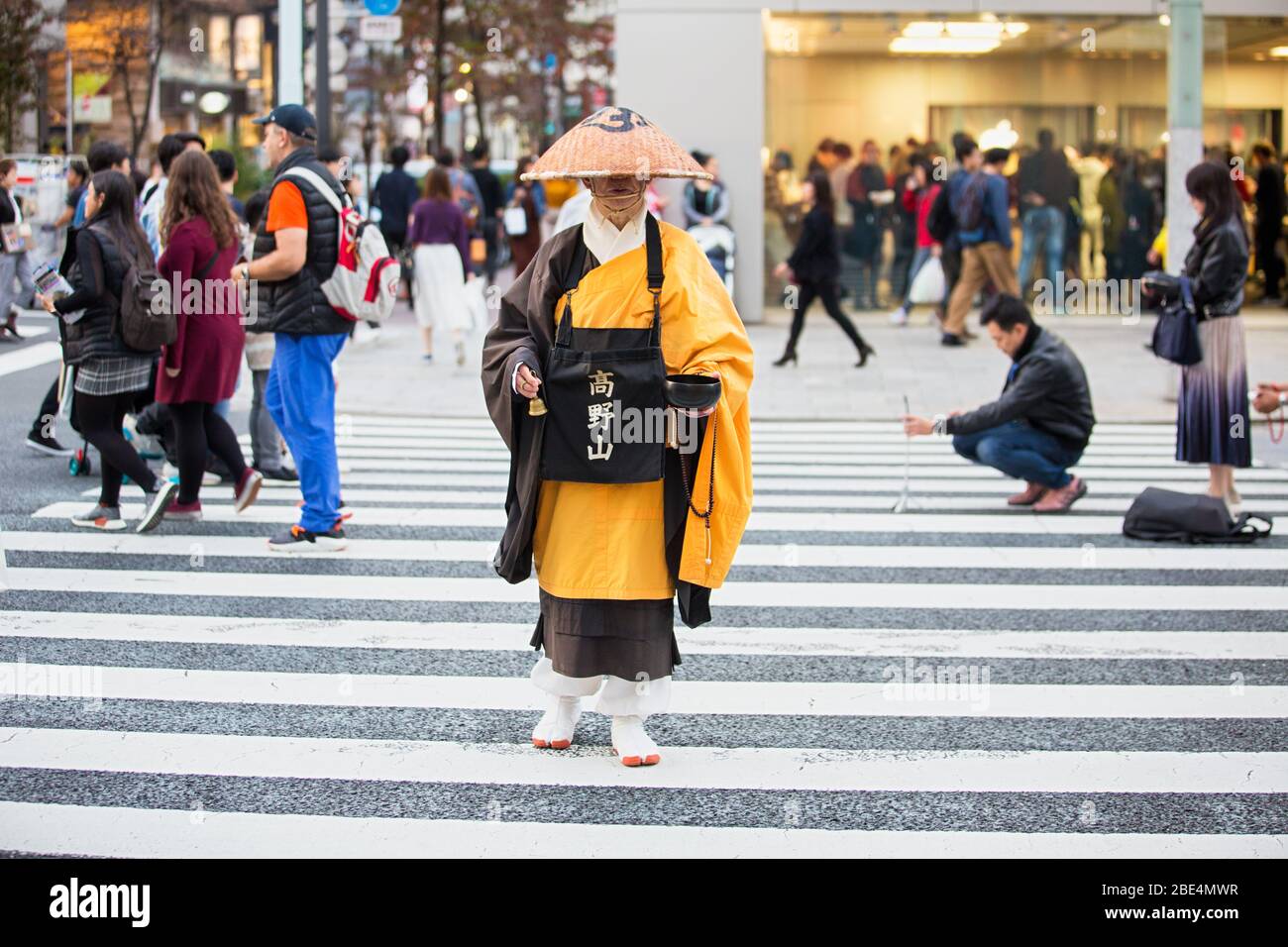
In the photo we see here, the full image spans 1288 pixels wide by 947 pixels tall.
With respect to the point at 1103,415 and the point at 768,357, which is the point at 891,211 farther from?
the point at 1103,415

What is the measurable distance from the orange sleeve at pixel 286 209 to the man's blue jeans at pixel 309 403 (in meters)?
0.53

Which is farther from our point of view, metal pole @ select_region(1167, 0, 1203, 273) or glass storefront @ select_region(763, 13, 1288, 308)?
glass storefront @ select_region(763, 13, 1288, 308)

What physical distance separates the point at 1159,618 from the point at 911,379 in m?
8.25

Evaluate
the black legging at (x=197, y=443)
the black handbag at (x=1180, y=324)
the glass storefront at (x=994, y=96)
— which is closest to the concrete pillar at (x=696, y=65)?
the glass storefront at (x=994, y=96)

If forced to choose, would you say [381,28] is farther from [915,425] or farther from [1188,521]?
[1188,521]

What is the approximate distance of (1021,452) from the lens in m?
9.39

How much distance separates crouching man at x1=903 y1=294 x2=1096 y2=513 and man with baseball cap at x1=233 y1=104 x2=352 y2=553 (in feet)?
11.0

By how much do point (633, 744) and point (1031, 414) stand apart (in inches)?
188

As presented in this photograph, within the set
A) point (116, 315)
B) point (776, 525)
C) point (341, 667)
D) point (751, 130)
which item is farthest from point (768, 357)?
point (341, 667)

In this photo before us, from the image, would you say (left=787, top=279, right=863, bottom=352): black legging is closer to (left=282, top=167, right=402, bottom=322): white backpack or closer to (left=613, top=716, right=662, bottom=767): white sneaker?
(left=282, top=167, right=402, bottom=322): white backpack

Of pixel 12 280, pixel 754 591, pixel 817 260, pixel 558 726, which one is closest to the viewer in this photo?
pixel 558 726

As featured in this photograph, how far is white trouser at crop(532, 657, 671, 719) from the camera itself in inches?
201

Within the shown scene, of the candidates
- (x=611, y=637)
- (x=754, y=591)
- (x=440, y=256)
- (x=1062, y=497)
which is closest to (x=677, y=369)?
(x=611, y=637)

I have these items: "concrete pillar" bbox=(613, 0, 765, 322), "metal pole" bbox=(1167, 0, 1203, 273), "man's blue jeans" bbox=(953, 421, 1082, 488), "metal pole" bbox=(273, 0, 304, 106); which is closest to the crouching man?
"man's blue jeans" bbox=(953, 421, 1082, 488)
